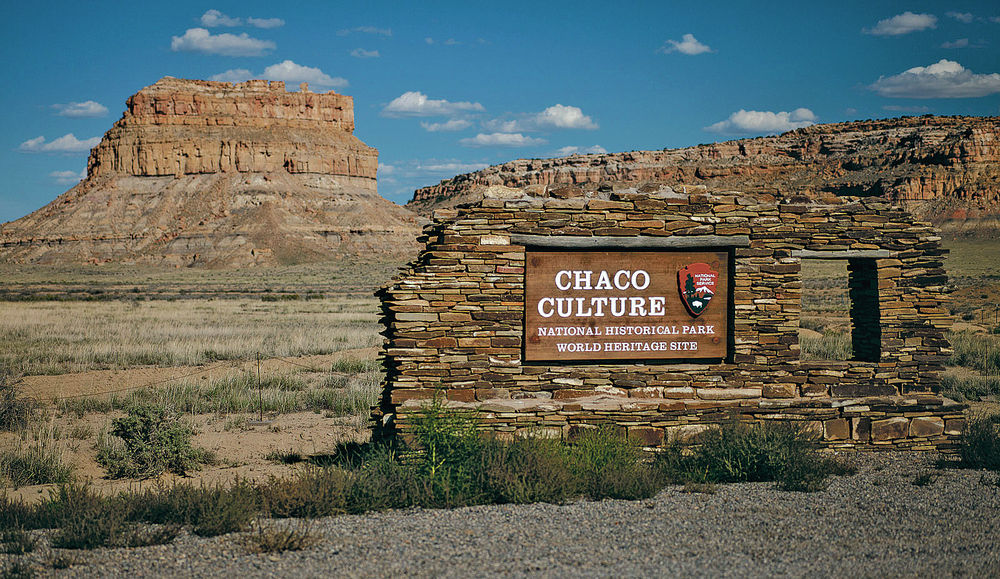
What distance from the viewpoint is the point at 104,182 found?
97.3m

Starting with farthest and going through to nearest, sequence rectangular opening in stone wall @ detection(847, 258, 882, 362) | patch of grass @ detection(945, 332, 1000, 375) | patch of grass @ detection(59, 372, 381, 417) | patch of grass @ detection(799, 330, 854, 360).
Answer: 1. patch of grass @ detection(799, 330, 854, 360)
2. patch of grass @ detection(945, 332, 1000, 375)
3. patch of grass @ detection(59, 372, 381, 417)
4. rectangular opening in stone wall @ detection(847, 258, 882, 362)

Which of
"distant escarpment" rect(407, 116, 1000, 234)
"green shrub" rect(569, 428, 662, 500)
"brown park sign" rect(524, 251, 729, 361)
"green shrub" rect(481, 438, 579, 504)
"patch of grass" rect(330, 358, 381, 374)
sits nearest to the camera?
"green shrub" rect(481, 438, 579, 504)

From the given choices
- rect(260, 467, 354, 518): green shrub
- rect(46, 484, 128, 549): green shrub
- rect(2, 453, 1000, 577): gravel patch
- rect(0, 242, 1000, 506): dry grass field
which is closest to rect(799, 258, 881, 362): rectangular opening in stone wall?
rect(0, 242, 1000, 506): dry grass field

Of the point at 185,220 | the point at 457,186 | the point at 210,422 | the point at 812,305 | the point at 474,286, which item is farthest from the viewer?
the point at 457,186

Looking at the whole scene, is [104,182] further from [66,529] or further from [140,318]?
[66,529]

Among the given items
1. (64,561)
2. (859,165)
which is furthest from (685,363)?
(859,165)

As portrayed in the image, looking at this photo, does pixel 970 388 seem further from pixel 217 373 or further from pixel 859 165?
pixel 859 165

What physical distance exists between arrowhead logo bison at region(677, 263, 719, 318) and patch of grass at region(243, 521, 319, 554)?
176 inches

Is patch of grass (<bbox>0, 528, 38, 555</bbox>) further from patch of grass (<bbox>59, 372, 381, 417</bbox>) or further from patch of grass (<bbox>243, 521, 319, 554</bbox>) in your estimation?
patch of grass (<bbox>59, 372, 381, 417</bbox>)

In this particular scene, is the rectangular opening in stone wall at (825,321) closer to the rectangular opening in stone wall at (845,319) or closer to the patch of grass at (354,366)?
the rectangular opening in stone wall at (845,319)

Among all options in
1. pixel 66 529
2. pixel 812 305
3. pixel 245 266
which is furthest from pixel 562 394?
pixel 245 266

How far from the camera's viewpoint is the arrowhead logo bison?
26.0 feet

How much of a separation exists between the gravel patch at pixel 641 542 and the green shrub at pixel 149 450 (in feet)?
11.8

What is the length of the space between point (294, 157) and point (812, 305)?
81098 millimetres
